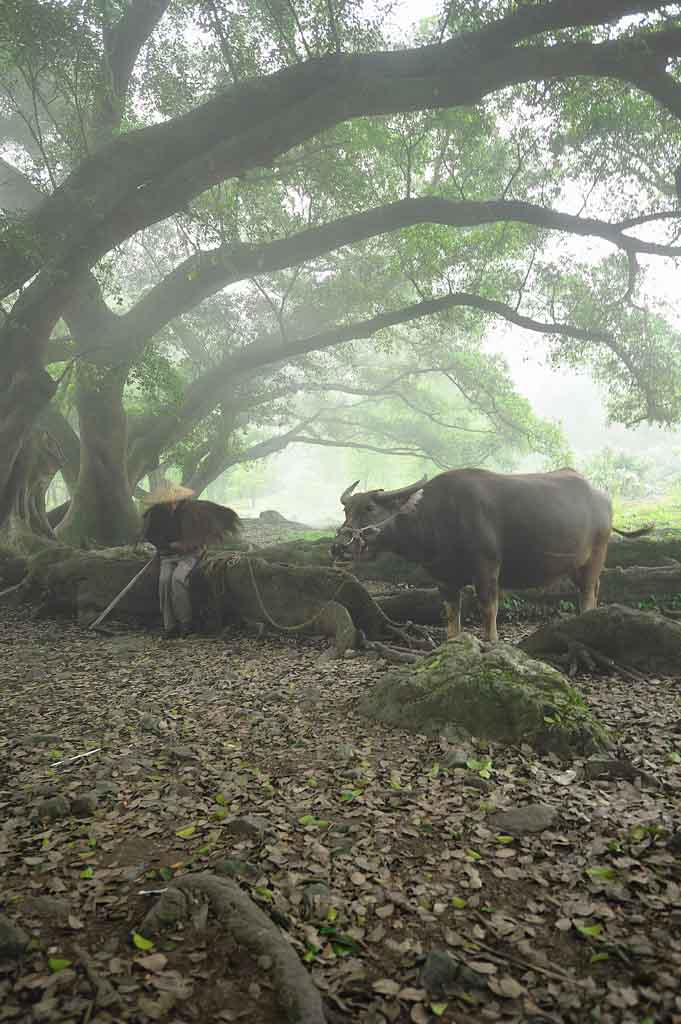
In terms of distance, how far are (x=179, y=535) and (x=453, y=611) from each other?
193 inches

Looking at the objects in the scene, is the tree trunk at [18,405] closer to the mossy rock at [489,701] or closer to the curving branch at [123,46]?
the curving branch at [123,46]

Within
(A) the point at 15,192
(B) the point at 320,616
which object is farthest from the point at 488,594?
(A) the point at 15,192

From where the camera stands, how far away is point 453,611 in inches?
335

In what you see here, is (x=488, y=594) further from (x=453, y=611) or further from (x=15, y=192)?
(x=15, y=192)

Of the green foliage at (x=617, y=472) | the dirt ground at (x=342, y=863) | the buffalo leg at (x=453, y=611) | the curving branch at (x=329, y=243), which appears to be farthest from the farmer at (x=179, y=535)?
the green foliage at (x=617, y=472)

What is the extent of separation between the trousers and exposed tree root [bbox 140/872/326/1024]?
7101 millimetres

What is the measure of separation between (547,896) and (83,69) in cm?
1308

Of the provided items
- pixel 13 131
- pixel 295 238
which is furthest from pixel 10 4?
pixel 13 131

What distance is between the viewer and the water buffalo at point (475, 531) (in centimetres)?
819

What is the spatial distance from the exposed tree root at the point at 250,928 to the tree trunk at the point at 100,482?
12603 mm

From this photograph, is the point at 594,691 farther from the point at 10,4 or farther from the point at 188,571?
the point at 10,4

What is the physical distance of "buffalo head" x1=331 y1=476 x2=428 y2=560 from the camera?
811 cm

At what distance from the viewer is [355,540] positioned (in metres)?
8.12

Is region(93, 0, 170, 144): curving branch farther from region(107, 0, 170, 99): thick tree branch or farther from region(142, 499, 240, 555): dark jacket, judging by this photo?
region(142, 499, 240, 555): dark jacket
